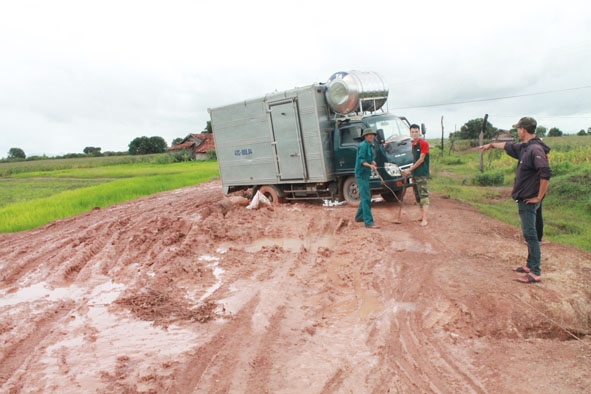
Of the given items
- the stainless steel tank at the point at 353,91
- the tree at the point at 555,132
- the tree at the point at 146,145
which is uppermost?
the tree at the point at 146,145

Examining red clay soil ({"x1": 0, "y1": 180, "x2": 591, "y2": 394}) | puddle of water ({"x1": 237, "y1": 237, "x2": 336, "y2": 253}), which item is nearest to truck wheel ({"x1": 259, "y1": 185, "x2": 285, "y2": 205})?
red clay soil ({"x1": 0, "y1": 180, "x2": 591, "y2": 394})

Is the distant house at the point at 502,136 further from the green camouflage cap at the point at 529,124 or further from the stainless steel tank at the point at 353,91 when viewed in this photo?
the green camouflage cap at the point at 529,124

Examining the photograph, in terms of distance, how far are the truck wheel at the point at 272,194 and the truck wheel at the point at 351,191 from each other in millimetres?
2078

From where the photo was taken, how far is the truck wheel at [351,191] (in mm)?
11273

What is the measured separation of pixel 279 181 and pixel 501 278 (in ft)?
24.9

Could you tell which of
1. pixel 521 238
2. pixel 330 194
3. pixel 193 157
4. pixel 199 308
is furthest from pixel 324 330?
pixel 193 157

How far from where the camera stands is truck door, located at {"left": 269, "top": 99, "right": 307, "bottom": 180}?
11500mm

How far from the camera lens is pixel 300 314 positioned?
5.06 m

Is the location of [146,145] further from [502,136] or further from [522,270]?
[522,270]

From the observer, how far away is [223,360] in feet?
13.3

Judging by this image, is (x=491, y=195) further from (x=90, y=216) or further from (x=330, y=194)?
(x=90, y=216)

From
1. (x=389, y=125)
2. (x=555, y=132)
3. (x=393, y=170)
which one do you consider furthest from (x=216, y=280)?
(x=555, y=132)

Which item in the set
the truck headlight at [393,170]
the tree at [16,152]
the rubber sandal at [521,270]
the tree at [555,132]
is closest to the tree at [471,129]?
the tree at [555,132]

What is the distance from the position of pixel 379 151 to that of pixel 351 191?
1.34m
